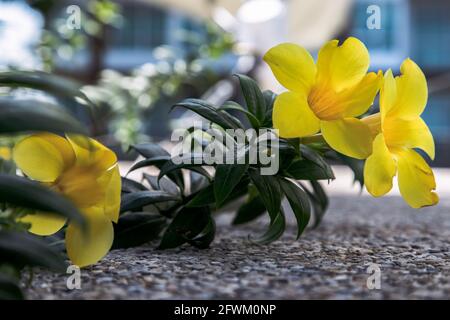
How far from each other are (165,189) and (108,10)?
122cm

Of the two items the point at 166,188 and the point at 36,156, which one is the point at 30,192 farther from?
the point at 166,188

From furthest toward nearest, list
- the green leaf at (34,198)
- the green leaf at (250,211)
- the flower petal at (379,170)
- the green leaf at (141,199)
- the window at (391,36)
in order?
the window at (391,36)
the green leaf at (250,211)
the green leaf at (141,199)
the flower petal at (379,170)
the green leaf at (34,198)

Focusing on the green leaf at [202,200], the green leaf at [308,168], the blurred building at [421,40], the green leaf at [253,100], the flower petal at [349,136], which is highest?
the blurred building at [421,40]

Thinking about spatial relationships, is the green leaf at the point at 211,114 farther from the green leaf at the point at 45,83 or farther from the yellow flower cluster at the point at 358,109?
the green leaf at the point at 45,83

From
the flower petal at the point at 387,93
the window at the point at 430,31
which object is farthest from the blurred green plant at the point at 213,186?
the window at the point at 430,31

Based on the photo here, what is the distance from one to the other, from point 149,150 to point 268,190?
0.80ft

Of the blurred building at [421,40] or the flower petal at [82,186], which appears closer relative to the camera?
the flower petal at [82,186]

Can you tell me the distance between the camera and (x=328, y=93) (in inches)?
27.2

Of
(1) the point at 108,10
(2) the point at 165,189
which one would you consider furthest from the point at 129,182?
(1) the point at 108,10

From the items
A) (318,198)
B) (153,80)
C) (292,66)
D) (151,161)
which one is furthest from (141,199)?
(153,80)

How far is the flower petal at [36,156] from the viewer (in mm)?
648

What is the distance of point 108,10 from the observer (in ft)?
6.25

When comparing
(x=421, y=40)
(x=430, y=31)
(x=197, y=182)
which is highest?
(x=430, y=31)
